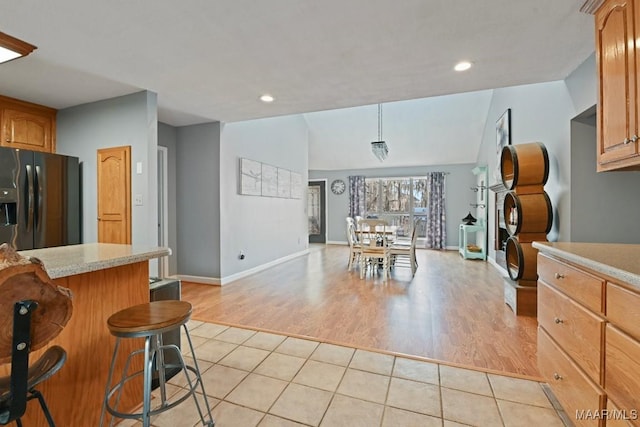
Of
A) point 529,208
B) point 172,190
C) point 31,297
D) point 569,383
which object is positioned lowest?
point 569,383

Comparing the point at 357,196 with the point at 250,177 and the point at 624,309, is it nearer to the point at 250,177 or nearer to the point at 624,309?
the point at 250,177

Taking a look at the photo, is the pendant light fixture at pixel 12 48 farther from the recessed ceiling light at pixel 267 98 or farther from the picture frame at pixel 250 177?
the picture frame at pixel 250 177

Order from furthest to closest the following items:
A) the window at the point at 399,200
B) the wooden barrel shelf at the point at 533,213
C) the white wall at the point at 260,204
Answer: the window at the point at 399,200 → the white wall at the point at 260,204 → the wooden barrel shelf at the point at 533,213

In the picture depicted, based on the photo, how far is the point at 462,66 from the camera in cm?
247

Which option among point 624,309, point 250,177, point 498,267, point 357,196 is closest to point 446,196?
point 357,196

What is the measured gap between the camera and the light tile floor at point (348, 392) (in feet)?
4.98

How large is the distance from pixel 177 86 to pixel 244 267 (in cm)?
277

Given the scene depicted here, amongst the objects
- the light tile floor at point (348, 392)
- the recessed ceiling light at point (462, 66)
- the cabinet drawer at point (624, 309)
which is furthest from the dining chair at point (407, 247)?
the cabinet drawer at point (624, 309)

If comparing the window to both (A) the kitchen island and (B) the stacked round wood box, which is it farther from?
(A) the kitchen island

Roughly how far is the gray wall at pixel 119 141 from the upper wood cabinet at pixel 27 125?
106 mm

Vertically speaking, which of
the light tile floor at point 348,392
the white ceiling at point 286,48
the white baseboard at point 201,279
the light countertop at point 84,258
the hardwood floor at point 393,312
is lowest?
the light tile floor at point 348,392

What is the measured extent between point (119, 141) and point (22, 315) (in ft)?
9.61

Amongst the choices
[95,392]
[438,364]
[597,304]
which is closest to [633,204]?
[597,304]

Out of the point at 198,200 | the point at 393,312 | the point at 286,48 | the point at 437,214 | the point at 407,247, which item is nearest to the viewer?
the point at 286,48
